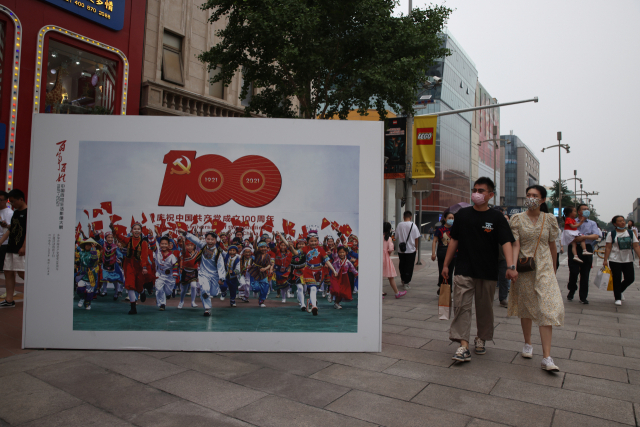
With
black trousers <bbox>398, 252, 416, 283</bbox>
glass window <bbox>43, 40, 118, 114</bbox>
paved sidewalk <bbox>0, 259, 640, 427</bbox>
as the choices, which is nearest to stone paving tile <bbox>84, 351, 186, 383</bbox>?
paved sidewalk <bbox>0, 259, 640, 427</bbox>

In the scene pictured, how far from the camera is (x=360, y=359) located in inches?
169

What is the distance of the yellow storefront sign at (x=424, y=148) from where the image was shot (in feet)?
44.2

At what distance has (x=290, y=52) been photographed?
11.1m

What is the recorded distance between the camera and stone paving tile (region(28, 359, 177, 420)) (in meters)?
3.13

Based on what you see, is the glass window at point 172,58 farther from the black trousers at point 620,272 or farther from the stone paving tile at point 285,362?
the black trousers at point 620,272

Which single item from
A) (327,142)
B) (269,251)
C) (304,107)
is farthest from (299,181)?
(304,107)

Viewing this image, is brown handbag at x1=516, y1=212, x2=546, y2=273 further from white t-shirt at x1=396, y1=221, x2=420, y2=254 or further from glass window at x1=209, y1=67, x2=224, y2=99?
glass window at x1=209, y1=67, x2=224, y2=99

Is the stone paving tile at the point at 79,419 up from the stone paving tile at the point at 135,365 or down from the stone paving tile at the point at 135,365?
down

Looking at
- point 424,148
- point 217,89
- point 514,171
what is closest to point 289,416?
point 424,148

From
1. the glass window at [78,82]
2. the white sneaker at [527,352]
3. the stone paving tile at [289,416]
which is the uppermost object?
the glass window at [78,82]

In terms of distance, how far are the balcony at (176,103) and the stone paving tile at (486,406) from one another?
14.3 m

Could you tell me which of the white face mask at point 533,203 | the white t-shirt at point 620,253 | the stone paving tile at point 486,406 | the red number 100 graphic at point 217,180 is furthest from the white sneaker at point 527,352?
the white t-shirt at point 620,253

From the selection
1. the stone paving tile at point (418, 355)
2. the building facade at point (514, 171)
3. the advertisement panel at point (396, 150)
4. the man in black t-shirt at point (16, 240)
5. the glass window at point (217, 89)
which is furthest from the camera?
the building facade at point (514, 171)

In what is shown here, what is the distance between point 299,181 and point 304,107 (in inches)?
356
